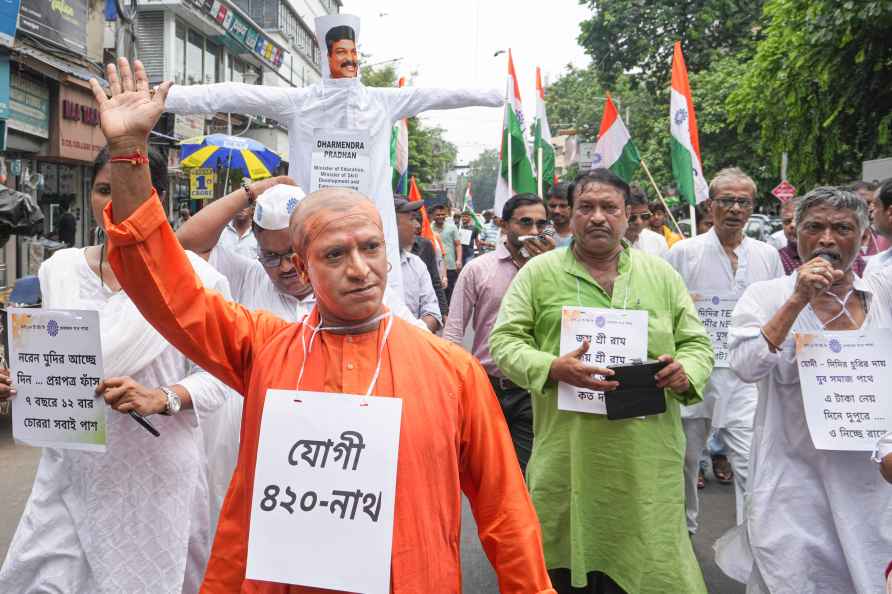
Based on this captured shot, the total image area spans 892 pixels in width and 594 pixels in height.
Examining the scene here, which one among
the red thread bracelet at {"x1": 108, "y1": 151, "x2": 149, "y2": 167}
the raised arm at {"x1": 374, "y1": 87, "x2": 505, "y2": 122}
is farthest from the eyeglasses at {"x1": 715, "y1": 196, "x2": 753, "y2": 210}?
the red thread bracelet at {"x1": 108, "y1": 151, "x2": 149, "y2": 167}

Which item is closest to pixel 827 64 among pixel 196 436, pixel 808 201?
pixel 808 201

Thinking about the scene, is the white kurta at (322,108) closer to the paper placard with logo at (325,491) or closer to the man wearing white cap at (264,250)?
the man wearing white cap at (264,250)

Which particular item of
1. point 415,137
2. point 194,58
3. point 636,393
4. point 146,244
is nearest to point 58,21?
point 194,58

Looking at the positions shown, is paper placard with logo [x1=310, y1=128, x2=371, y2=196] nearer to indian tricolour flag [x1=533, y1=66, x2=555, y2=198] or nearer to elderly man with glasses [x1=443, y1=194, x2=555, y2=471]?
elderly man with glasses [x1=443, y1=194, x2=555, y2=471]

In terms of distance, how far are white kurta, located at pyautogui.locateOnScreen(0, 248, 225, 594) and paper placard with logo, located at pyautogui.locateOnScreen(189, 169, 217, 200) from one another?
1875 centimetres

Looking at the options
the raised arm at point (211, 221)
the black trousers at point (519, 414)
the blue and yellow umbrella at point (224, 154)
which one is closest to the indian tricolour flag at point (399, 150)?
the black trousers at point (519, 414)

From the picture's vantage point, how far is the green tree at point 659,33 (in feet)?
109

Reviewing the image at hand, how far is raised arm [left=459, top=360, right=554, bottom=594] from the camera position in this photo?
2.28 metres

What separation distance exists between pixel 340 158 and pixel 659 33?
1257 inches

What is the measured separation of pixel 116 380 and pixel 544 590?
1.64 meters

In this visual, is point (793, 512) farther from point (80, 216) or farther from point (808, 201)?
point (80, 216)

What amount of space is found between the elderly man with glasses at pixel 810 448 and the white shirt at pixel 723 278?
2.05 meters

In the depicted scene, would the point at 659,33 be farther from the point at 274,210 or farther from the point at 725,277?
the point at 274,210

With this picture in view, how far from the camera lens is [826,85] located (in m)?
13.0
